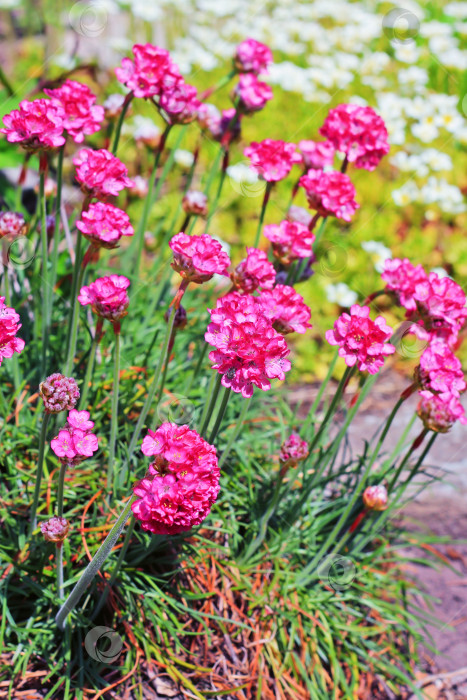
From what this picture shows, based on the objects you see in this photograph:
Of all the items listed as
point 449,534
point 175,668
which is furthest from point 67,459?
point 449,534

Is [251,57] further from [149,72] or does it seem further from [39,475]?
[39,475]

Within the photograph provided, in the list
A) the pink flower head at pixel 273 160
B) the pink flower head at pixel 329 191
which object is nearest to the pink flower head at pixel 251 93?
the pink flower head at pixel 273 160

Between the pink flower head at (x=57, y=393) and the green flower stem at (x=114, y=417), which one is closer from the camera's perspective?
the pink flower head at (x=57, y=393)

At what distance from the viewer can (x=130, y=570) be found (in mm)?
1711

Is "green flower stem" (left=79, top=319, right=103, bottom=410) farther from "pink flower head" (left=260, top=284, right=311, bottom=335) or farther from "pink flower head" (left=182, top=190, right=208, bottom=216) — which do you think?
"pink flower head" (left=182, top=190, right=208, bottom=216)

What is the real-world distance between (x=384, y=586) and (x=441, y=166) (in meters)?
2.95

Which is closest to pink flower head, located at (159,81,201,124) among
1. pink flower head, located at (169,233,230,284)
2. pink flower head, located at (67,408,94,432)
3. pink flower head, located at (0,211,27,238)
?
pink flower head, located at (0,211,27,238)

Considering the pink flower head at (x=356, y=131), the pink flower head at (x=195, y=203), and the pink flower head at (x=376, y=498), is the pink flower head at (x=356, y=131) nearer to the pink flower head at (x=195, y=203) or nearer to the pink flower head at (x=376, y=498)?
the pink flower head at (x=195, y=203)

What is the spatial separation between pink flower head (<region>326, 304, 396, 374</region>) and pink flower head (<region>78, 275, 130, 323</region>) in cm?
47

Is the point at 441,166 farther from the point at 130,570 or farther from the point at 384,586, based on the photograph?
the point at 130,570

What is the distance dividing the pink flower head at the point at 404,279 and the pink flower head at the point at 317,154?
1.42 feet

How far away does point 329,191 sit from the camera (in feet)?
5.67

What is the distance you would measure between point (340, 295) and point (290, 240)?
6.17 ft

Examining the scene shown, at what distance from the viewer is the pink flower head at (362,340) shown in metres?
1.43
